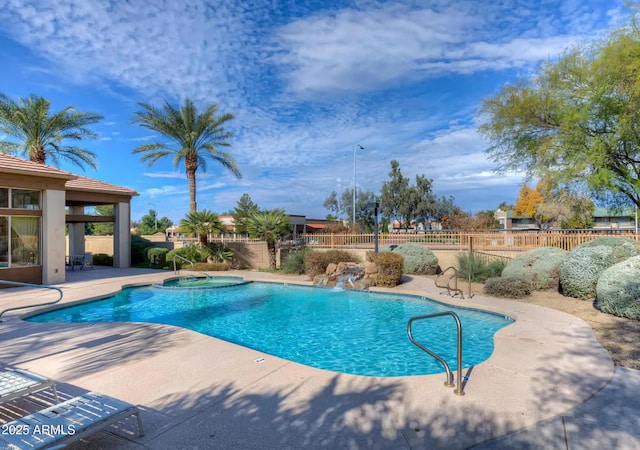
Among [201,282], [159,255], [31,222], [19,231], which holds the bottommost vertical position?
[201,282]

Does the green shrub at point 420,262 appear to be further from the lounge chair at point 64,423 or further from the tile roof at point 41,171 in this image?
the tile roof at point 41,171

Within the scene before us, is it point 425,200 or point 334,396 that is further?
point 425,200

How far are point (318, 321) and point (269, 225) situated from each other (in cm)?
937

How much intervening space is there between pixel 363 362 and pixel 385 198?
39.3 meters

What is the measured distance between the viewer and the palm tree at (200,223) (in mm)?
18672

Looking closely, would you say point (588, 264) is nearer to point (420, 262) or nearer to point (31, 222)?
point (420, 262)

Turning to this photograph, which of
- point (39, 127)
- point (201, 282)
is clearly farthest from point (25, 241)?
point (39, 127)

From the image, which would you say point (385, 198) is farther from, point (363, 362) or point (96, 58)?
point (363, 362)

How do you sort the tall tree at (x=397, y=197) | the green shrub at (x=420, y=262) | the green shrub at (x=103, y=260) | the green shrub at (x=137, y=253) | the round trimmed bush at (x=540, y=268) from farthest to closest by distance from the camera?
1. the tall tree at (x=397, y=197)
2. the green shrub at (x=137, y=253)
3. the green shrub at (x=103, y=260)
4. the green shrub at (x=420, y=262)
5. the round trimmed bush at (x=540, y=268)

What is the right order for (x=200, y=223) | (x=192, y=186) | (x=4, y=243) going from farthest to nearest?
(x=192, y=186)
(x=200, y=223)
(x=4, y=243)

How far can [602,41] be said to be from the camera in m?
14.5

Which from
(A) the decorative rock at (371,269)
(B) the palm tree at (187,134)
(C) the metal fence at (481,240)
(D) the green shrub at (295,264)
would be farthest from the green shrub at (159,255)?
(A) the decorative rock at (371,269)

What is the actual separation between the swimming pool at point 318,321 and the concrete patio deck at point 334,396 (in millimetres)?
1425

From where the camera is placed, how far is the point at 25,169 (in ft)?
40.9
